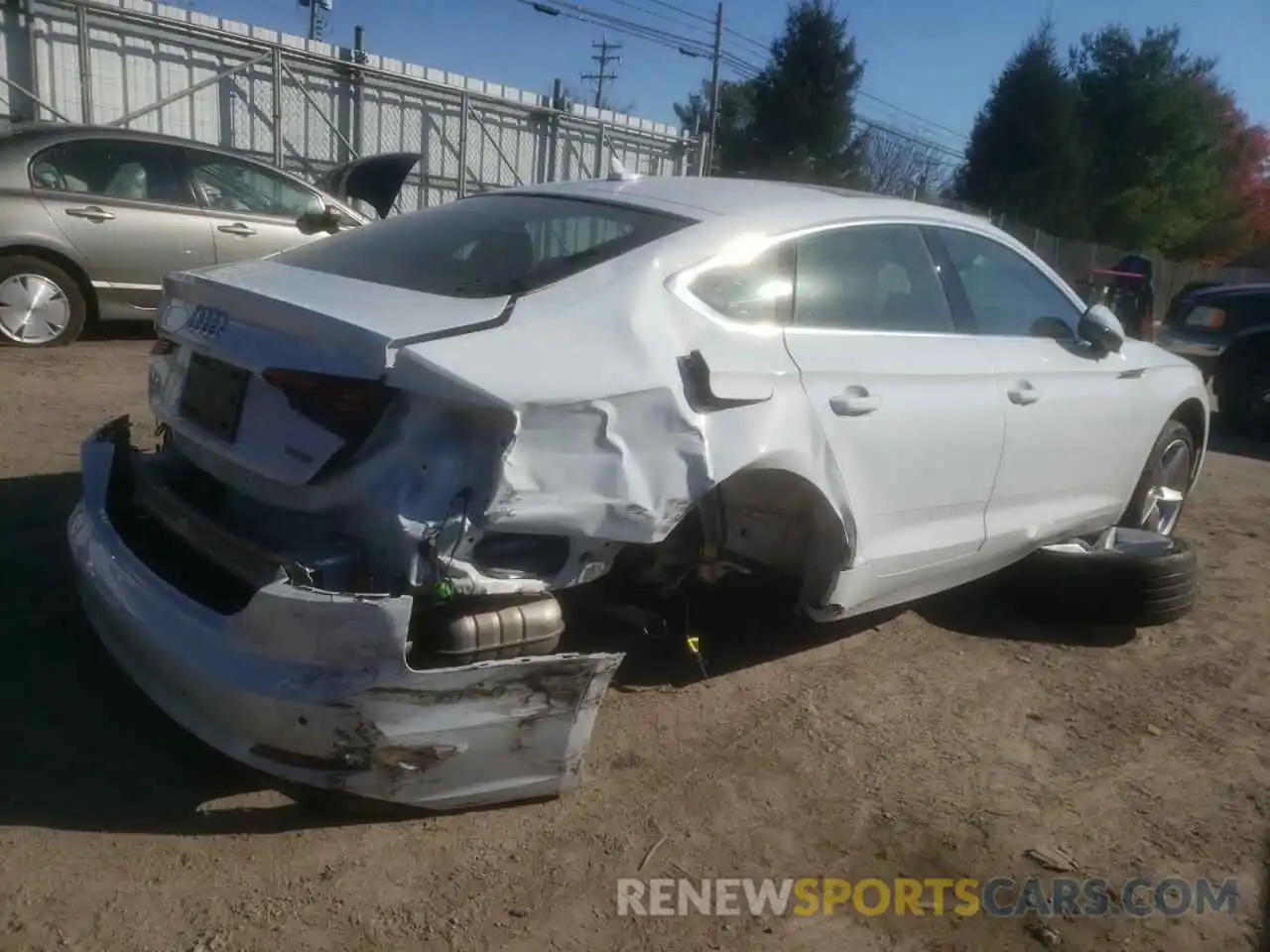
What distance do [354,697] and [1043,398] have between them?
2.74 m

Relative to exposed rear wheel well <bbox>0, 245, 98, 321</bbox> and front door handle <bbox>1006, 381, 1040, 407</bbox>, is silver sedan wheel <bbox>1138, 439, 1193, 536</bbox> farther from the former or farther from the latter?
exposed rear wheel well <bbox>0, 245, 98, 321</bbox>

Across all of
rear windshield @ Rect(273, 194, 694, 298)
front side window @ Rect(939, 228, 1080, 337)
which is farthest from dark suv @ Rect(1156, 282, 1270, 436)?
rear windshield @ Rect(273, 194, 694, 298)

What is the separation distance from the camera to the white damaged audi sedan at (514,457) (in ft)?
7.97

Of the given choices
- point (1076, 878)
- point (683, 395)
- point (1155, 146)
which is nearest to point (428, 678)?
point (683, 395)

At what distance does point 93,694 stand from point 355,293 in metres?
1.35

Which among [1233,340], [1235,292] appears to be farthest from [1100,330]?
[1235,292]

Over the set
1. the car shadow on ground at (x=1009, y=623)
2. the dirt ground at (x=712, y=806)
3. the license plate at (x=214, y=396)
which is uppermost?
the license plate at (x=214, y=396)

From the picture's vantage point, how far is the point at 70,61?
40.6ft

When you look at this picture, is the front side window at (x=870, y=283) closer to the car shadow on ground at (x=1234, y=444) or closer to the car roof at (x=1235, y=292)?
the car shadow on ground at (x=1234, y=444)

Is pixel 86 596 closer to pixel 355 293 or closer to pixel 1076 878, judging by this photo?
pixel 355 293

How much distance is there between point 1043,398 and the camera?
13.0 feet

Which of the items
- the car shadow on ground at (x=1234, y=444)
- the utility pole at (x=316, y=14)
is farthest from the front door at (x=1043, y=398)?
the utility pole at (x=316, y=14)

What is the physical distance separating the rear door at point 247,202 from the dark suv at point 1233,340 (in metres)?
7.46

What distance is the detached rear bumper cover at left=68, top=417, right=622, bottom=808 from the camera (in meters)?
2.34
